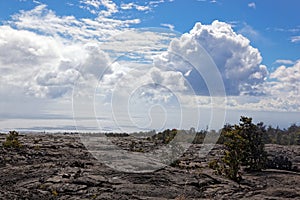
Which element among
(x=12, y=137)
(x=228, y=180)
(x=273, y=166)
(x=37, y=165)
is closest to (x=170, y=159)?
(x=228, y=180)

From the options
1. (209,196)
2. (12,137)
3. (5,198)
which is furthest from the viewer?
(12,137)

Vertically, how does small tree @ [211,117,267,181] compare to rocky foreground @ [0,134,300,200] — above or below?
above

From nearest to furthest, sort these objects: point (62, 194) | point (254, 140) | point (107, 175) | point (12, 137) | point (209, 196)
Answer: point (62, 194), point (209, 196), point (107, 175), point (254, 140), point (12, 137)

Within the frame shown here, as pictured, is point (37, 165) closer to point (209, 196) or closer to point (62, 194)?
point (62, 194)

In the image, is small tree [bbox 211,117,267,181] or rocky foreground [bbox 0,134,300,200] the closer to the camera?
rocky foreground [bbox 0,134,300,200]

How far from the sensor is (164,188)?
1969 cm

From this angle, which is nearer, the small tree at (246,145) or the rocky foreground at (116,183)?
the rocky foreground at (116,183)

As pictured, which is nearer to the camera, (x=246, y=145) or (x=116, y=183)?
(x=116, y=183)

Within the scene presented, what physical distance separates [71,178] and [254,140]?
1495 cm

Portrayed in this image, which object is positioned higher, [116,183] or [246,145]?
[246,145]

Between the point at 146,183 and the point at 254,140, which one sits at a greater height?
the point at 254,140

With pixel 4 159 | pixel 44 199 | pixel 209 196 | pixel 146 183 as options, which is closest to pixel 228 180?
pixel 209 196

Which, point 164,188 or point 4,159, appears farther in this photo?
point 4,159

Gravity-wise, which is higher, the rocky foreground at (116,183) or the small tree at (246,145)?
the small tree at (246,145)
